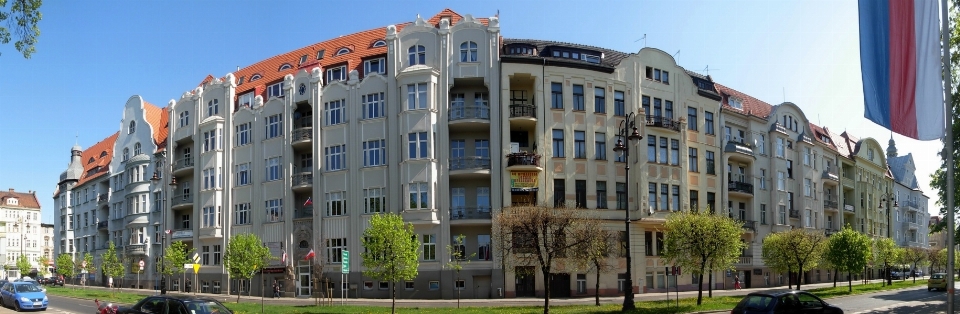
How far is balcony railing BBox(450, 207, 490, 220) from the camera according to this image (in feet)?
164

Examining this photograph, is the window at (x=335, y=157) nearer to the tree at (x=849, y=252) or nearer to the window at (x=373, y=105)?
the window at (x=373, y=105)

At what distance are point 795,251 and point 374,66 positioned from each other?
31.6 m

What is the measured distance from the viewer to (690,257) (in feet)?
132

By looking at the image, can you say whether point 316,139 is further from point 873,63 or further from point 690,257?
point 873,63

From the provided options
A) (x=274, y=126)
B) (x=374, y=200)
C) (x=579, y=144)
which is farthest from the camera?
(x=274, y=126)

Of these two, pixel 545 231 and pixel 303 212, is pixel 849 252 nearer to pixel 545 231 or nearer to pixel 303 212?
pixel 545 231

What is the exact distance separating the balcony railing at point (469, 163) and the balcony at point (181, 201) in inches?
1096

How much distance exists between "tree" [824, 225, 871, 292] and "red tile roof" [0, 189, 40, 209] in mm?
142008

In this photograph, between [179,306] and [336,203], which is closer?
[179,306]

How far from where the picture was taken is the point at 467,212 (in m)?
50.3

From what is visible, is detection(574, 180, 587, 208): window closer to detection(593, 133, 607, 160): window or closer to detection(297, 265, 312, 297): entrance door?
detection(593, 133, 607, 160): window

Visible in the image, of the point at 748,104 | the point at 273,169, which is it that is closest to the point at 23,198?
the point at 273,169

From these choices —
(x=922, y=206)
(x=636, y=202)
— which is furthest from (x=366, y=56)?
(x=922, y=206)

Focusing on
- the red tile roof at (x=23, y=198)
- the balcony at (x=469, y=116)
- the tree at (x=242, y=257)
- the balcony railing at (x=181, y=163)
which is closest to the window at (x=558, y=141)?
the balcony at (x=469, y=116)
